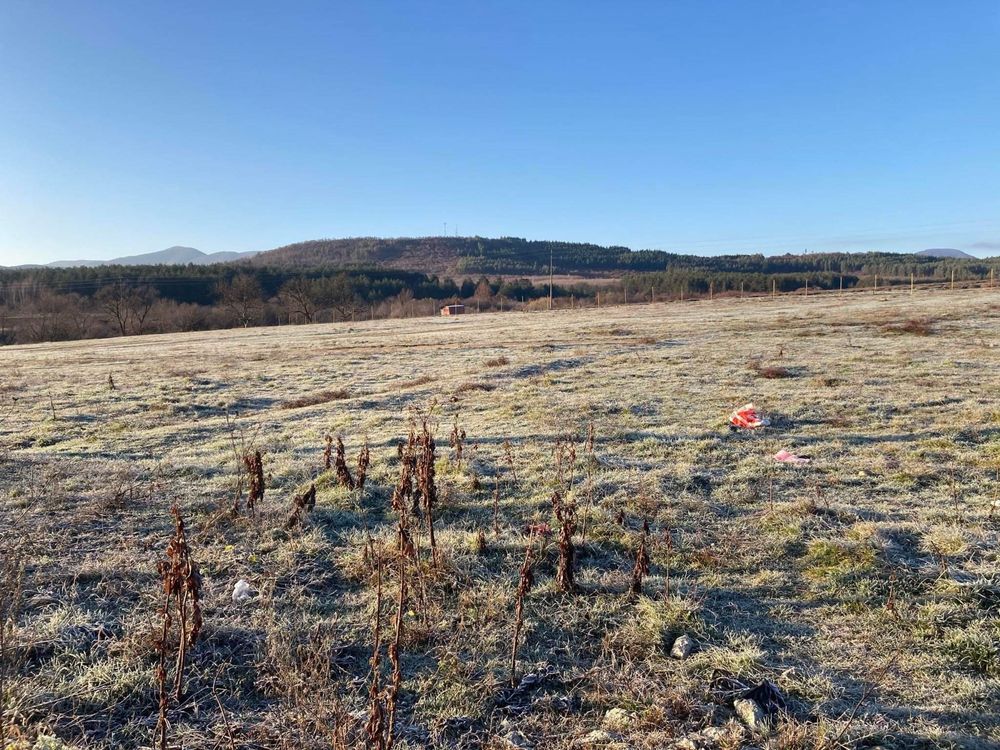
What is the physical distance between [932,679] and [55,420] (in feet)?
46.4

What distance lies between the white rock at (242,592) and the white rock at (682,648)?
309 cm

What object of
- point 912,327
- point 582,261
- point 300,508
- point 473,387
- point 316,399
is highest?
point 582,261

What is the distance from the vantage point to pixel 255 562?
16.7ft

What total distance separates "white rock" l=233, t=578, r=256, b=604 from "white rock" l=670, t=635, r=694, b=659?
3095mm

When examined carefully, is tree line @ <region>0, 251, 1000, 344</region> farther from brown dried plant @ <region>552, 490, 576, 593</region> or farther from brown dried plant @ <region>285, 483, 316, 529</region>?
brown dried plant @ <region>552, 490, 576, 593</region>

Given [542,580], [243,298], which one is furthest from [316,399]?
[243,298]

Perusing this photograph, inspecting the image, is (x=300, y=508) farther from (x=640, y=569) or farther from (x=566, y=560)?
(x=640, y=569)

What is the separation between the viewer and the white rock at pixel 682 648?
3.72m

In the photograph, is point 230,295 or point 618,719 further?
point 230,295

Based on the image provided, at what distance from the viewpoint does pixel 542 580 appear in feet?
15.3

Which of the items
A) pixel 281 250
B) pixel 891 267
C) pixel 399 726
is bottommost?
pixel 399 726

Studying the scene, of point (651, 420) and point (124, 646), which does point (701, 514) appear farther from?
point (124, 646)

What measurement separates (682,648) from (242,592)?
10.6ft

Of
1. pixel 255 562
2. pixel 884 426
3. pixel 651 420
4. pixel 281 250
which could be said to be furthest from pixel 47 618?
pixel 281 250
